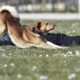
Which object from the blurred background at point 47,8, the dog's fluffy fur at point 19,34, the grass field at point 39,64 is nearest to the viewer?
the grass field at point 39,64

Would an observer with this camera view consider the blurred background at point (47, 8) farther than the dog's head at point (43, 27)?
Yes

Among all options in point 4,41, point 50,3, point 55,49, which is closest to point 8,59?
point 55,49

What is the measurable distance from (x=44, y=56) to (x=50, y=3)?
79.9ft

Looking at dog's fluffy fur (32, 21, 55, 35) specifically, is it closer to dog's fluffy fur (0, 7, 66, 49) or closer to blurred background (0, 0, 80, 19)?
dog's fluffy fur (0, 7, 66, 49)

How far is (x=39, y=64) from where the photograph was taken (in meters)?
10.6

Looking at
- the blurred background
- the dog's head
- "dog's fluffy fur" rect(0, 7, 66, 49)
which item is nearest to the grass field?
"dog's fluffy fur" rect(0, 7, 66, 49)

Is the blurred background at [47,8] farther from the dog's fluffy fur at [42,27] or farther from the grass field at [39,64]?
the grass field at [39,64]

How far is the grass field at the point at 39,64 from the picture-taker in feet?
30.6

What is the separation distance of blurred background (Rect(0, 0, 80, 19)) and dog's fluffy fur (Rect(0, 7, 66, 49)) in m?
21.0

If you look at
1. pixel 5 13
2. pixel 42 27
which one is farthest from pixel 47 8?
pixel 42 27

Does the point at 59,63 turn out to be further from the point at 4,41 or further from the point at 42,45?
the point at 4,41

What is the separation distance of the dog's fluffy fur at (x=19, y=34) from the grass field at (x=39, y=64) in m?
0.29

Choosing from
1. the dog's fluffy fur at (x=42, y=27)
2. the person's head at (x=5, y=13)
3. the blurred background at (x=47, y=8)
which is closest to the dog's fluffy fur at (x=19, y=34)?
the person's head at (x=5, y=13)

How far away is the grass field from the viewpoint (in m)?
9.33
